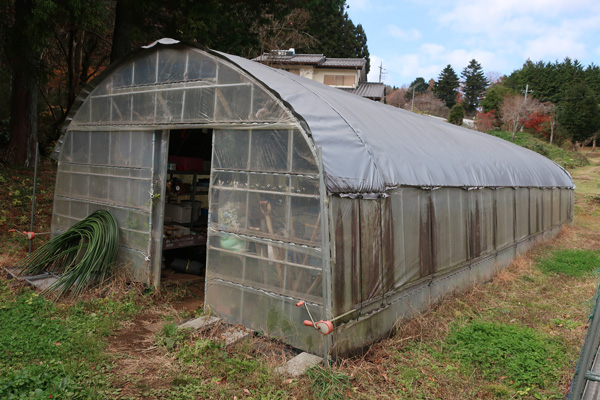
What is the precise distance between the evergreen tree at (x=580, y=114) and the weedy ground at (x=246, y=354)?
1290 inches

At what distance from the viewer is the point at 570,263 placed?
29.6ft

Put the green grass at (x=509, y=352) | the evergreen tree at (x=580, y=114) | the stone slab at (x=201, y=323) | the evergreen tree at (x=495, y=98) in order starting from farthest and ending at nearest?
the evergreen tree at (x=495, y=98) < the evergreen tree at (x=580, y=114) < the stone slab at (x=201, y=323) < the green grass at (x=509, y=352)

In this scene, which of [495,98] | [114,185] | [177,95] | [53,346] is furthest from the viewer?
[495,98]

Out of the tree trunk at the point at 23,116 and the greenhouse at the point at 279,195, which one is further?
the tree trunk at the point at 23,116

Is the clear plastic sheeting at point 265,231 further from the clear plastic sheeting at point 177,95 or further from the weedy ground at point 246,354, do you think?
the weedy ground at point 246,354

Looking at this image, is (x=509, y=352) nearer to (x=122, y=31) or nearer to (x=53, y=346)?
(x=53, y=346)

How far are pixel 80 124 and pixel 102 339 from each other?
13.2ft

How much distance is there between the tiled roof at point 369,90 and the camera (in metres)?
32.3

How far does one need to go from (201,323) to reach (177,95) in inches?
117

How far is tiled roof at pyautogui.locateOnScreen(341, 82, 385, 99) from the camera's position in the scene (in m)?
32.3

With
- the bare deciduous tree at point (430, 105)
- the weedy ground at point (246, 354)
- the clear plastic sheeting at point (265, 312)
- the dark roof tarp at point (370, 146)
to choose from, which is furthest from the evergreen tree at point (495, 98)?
the clear plastic sheeting at point (265, 312)

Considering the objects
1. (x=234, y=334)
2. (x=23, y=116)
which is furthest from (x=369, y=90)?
(x=234, y=334)

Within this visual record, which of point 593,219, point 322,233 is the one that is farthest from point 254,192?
point 593,219

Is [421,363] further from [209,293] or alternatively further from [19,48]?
[19,48]
